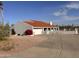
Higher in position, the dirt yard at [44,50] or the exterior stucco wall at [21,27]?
the exterior stucco wall at [21,27]

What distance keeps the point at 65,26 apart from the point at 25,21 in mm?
15194

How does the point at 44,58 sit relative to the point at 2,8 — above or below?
below

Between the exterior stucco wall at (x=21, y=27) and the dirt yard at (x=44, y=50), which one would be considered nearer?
the dirt yard at (x=44, y=50)

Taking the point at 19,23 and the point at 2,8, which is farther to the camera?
the point at 19,23

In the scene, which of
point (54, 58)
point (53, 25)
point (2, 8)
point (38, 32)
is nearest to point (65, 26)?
point (53, 25)

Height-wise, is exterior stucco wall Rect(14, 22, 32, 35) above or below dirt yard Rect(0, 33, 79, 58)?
above

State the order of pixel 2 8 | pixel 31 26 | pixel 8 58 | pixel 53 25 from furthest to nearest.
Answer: pixel 53 25, pixel 31 26, pixel 2 8, pixel 8 58

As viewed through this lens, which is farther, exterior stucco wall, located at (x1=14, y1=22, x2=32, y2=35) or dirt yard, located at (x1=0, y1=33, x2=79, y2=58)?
exterior stucco wall, located at (x1=14, y1=22, x2=32, y2=35)

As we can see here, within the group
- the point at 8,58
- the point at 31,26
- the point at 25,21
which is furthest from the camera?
the point at 25,21

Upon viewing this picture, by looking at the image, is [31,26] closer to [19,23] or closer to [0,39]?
[19,23]

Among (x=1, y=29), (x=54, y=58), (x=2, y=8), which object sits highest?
(x=2, y=8)

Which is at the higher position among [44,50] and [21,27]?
[21,27]

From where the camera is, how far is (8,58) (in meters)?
10.1

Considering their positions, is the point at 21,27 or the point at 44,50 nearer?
the point at 44,50
